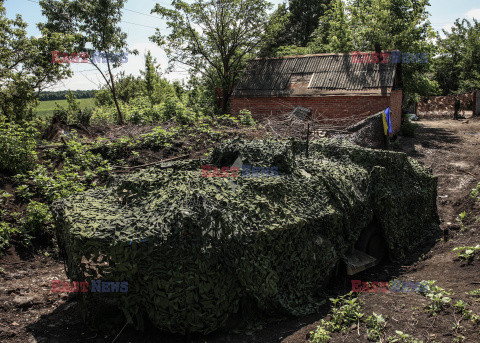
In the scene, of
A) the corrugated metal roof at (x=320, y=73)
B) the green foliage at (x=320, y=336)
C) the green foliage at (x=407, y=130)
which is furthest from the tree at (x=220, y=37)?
the green foliage at (x=320, y=336)

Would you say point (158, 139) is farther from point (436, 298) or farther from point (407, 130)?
point (407, 130)

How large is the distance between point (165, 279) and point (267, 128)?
8737mm

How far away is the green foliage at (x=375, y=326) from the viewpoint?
3.34 meters

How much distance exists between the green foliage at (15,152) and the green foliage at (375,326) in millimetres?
7622

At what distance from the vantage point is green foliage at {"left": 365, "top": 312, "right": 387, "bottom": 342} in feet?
11.0

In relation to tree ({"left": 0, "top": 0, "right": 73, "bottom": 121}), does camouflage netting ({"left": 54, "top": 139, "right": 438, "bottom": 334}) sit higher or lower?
lower

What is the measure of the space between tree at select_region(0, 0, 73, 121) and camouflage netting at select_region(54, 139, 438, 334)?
36.4ft

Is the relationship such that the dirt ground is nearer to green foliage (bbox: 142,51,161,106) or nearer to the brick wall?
the brick wall

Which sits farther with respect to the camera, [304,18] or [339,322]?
[304,18]

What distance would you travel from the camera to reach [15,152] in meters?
7.55

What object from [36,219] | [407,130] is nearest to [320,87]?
[407,130]

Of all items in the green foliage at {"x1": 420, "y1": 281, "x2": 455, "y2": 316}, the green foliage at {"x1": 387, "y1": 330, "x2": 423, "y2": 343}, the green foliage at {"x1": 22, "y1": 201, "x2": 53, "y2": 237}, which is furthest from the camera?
the green foliage at {"x1": 22, "y1": 201, "x2": 53, "y2": 237}

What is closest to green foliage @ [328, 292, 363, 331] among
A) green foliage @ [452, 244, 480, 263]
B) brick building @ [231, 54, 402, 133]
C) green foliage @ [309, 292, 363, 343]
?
green foliage @ [309, 292, 363, 343]

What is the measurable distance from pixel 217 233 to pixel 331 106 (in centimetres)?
1390
